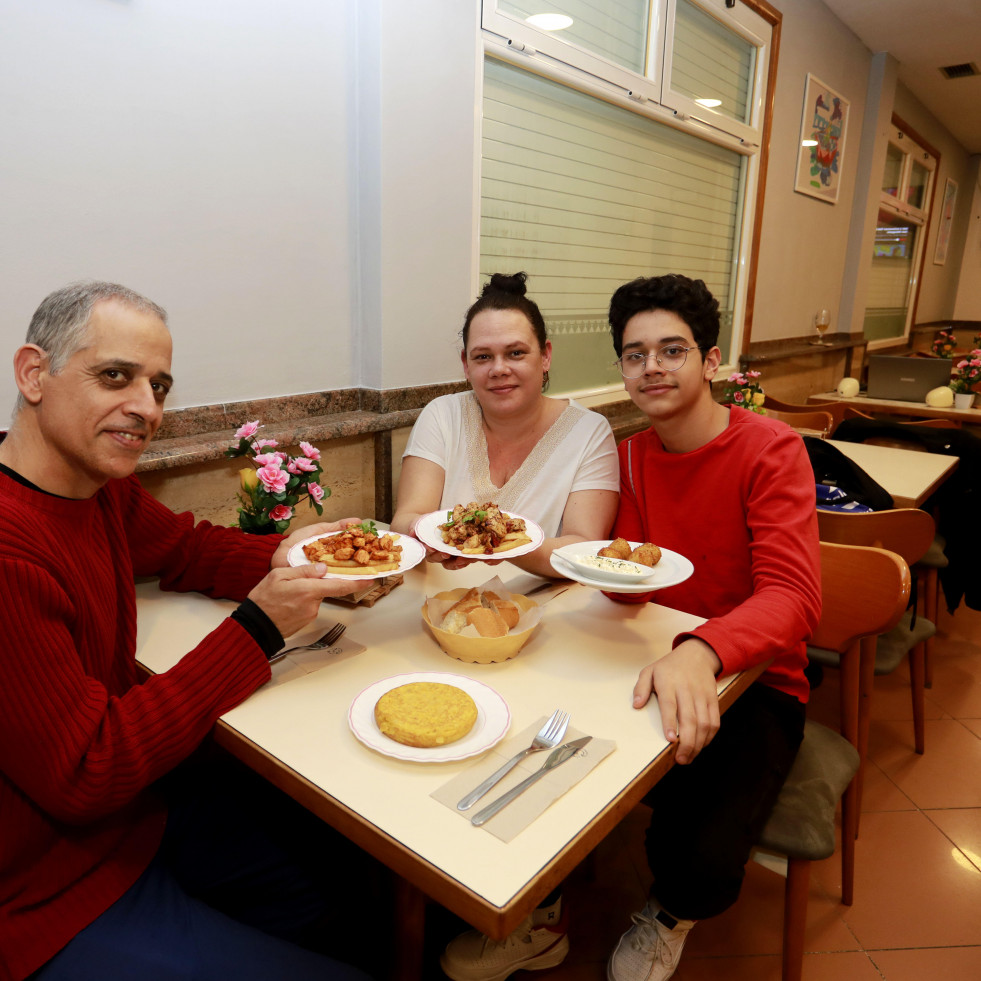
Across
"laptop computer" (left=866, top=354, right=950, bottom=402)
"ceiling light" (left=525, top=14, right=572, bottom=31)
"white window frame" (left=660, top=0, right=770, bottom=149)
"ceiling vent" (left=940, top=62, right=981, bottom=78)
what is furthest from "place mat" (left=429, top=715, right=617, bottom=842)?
"ceiling vent" (left=940, top=62, right=981, bottom=78)

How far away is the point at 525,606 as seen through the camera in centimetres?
128

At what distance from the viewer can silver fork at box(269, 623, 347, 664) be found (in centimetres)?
115

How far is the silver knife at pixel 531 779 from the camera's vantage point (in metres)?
0.79

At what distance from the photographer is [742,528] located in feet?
4.87

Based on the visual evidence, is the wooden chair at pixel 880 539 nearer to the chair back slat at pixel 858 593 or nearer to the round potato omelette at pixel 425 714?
the chair back slat at pixel 858 593

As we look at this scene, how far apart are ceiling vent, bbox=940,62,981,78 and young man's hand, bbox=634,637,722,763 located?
675cm

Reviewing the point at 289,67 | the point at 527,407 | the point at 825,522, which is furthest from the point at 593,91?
the point at 825,522

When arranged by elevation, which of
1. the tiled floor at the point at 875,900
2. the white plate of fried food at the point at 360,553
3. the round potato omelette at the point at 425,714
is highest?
the white plate of fried food at the point at 360,553

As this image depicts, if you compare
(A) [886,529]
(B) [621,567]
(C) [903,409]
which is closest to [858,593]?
(A) [886,529]

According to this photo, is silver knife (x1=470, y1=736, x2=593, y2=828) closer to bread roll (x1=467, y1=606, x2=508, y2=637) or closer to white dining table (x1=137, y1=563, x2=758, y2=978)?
white dining table (x1=137, y1=563, x2=758, y2=978)

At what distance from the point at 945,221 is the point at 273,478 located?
984 cm

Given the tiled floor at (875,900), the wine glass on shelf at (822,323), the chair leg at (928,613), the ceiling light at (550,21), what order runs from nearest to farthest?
the tiled floor at (875,900) → the ceiling light at (550,21) → the chair leg at (928,613) → the wine glass on shelf at (822,323)

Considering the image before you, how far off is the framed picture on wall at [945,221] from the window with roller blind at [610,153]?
5.69 m

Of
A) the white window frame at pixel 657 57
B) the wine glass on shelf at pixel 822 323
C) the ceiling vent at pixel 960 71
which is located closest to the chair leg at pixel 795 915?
the white window frame at pixel 657 57
